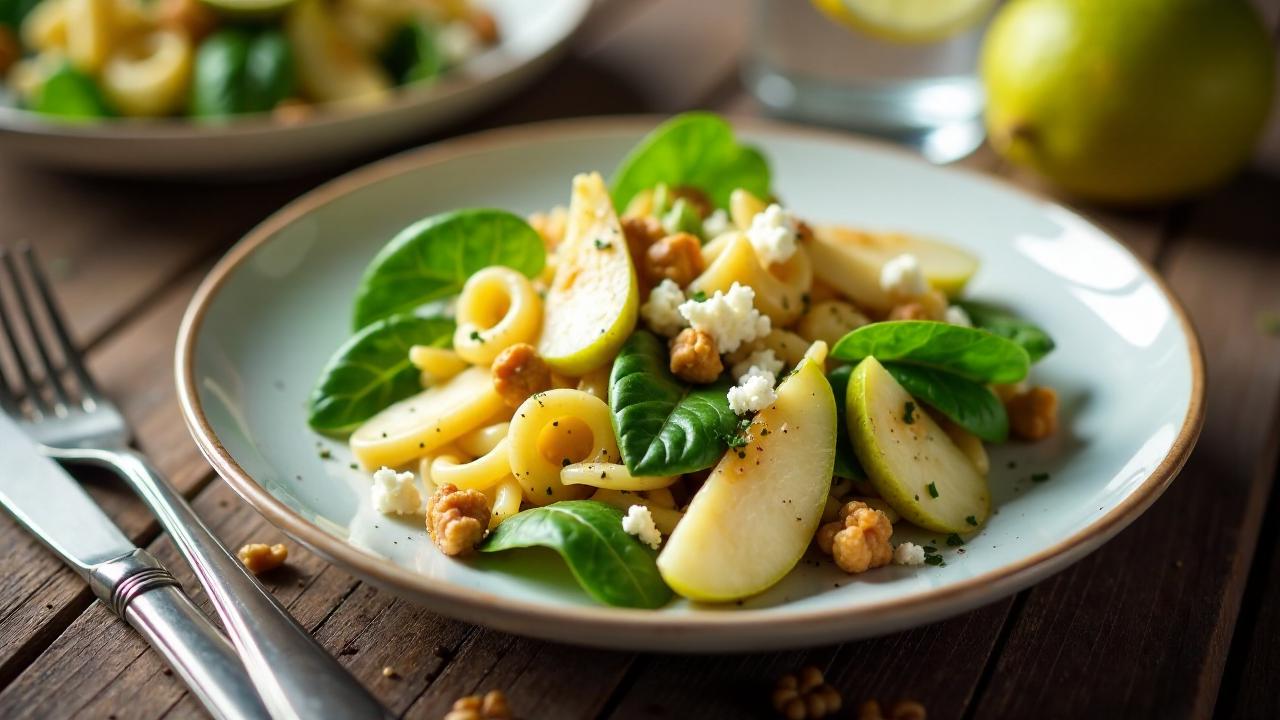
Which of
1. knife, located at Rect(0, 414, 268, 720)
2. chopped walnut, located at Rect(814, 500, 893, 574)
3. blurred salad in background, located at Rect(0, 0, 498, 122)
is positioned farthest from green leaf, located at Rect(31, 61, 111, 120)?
chopped walnut, located at Rect(814, 500, 893, 574)

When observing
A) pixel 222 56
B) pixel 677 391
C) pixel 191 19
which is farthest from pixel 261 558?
pixel 191 19

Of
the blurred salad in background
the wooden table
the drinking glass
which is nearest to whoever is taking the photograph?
the wooden table

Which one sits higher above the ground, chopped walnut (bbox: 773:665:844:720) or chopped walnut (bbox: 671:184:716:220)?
chopped walnut (bbox: 671:184:716:220)

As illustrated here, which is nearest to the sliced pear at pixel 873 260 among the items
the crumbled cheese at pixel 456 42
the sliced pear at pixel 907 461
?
the sliced pear at pixel 907 461

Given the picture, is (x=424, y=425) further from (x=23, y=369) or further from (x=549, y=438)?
(x=23, y=369)

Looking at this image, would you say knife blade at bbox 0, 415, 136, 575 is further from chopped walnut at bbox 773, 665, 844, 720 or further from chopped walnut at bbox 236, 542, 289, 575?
chopped walnut at bbox 773, 665, 844, 720

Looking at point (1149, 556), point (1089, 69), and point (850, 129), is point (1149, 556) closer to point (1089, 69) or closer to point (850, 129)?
point (1089, 69)

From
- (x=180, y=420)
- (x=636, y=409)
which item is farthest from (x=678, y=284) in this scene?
(x=180, y=420)
